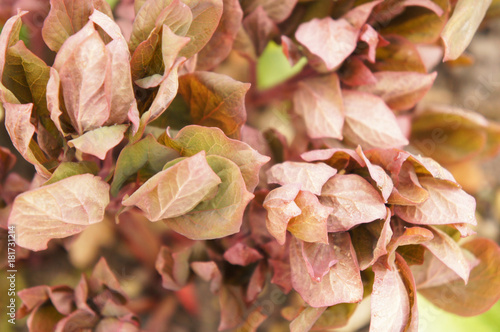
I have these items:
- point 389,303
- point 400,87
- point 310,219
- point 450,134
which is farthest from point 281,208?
point 450,134

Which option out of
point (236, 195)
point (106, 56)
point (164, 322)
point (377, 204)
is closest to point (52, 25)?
point (106, 56)

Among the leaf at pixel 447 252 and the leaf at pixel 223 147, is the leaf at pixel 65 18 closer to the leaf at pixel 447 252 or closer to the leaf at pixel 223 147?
the leaf at pixel 223 147

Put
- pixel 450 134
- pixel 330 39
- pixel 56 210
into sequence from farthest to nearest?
pixel 450 134
pixel 330 39
pixel 56 210

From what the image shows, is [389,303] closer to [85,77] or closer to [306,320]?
[306,320]

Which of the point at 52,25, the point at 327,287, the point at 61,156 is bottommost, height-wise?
the point at 327,287

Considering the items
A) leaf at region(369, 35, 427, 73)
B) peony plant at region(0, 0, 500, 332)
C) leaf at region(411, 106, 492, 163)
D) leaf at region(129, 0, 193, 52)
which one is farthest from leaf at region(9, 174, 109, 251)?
leaf at region(411, 106, 492, 163)

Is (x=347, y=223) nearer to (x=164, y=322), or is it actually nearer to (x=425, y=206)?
(x=425, y=206)

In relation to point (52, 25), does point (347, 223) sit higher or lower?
lower
